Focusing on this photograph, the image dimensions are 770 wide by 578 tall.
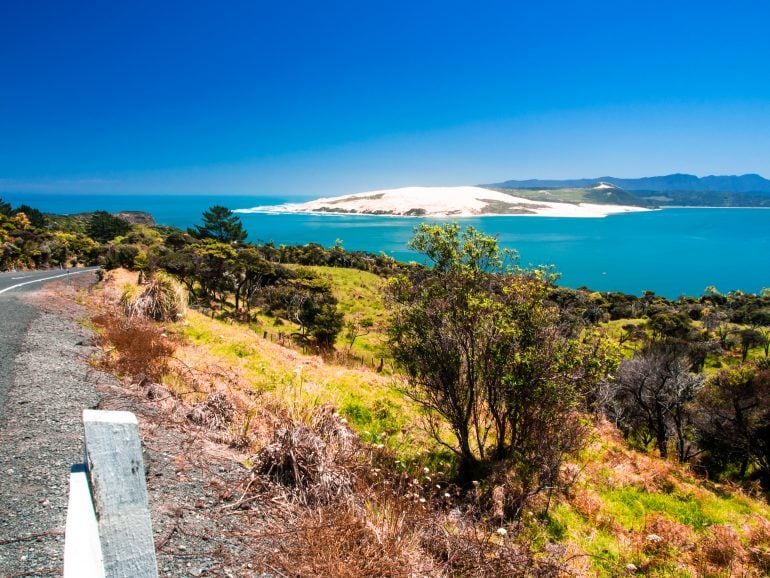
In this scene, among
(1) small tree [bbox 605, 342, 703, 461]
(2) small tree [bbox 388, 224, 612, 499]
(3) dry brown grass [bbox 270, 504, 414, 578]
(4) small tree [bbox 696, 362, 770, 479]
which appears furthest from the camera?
(1) small tree [bbox 605, 342, 703, 461]

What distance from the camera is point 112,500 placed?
143 cm

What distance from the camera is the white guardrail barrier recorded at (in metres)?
1.36

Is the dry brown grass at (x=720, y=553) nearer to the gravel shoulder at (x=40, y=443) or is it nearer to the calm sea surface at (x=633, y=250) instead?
the gravel shoulder at (x=40, y=443)

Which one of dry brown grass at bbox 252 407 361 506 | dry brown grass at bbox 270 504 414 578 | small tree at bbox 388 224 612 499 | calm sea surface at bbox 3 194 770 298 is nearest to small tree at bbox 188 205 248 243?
calm sea surface at bbox 3 194 770 298

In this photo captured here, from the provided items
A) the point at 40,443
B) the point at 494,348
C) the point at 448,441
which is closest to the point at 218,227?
the point at 448,441

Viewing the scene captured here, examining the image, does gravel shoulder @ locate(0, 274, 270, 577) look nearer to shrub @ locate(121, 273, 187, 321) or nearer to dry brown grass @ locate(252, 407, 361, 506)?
dry brown grass @ locate(252, 407, 361, 506)

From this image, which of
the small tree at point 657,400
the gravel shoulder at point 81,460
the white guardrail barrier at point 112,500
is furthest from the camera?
the small tree at point 657,400

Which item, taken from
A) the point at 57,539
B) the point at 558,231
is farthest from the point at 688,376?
the point at 558,231

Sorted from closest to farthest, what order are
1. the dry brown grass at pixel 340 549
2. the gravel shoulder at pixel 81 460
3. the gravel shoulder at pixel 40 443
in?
1. the gravel shoulder at pixel 40 443
2. the gravel shoulder at pixel 81 460
3. the dry brown grass at pixel 340 549

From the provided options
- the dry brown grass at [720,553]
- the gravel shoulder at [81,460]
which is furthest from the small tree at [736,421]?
the gravel shoulder at [81,460]

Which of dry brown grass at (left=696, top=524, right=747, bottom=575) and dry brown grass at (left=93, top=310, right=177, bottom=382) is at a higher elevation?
dry brown grass at (left=93, top=310, right=177, bottom=382)

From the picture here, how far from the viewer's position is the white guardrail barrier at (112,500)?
1.36 meters

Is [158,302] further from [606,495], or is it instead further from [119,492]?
[606,495]

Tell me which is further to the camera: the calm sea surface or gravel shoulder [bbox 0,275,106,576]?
the calm sea surface
